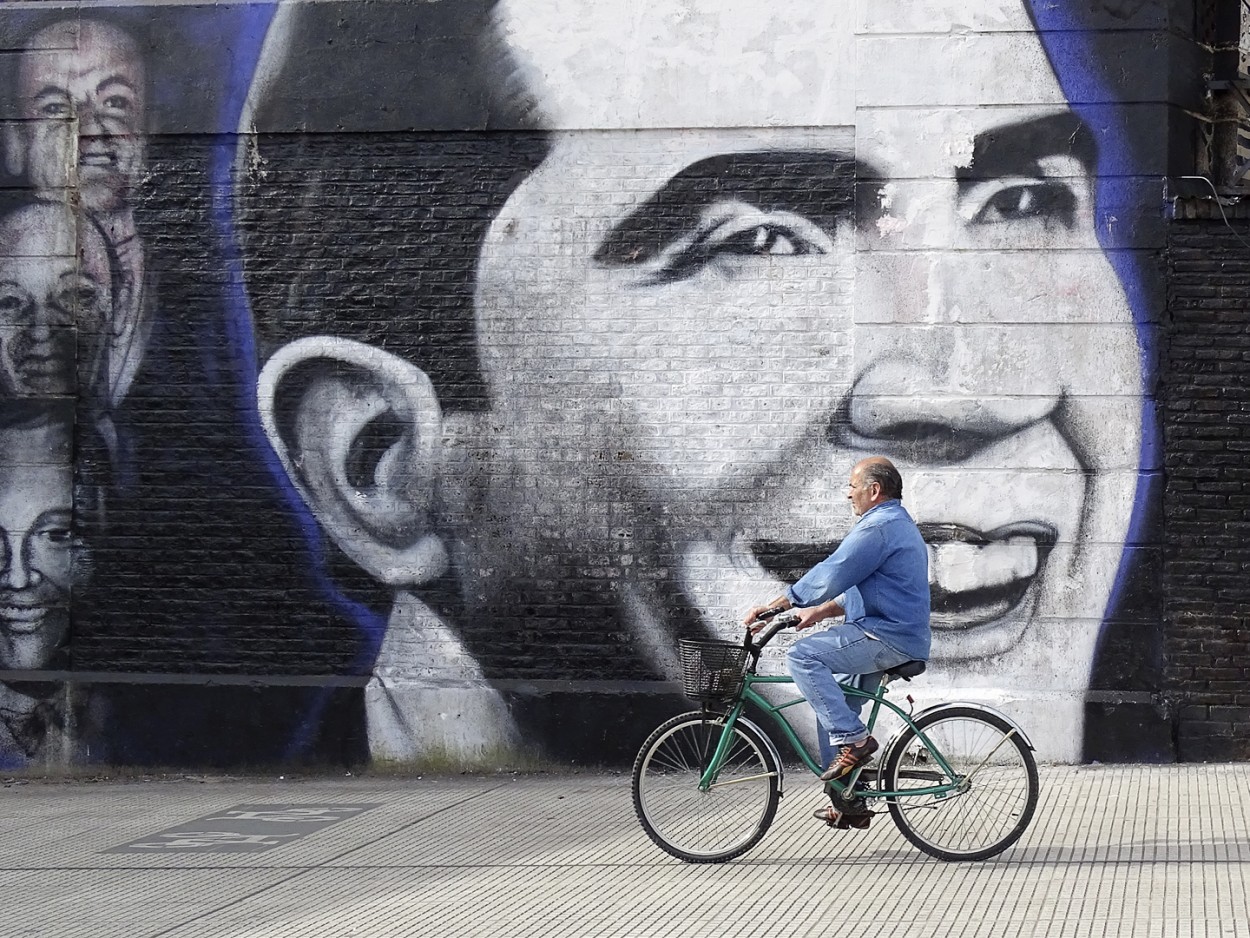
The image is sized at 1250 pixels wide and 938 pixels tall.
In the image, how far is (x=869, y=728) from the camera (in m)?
7.12

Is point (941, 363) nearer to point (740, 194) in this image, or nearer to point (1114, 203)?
point (1114, 203)

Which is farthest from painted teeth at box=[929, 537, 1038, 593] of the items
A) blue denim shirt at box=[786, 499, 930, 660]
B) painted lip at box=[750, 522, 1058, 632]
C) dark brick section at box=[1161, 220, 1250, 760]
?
blue denim shirt at box=[786, 499, 930, 660]

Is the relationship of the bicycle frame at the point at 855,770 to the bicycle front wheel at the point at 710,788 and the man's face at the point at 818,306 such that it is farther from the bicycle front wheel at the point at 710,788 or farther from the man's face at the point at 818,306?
the man's face at the point at 818,306

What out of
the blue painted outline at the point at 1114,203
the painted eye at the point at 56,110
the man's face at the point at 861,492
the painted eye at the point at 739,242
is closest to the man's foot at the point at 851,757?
the man's face at the point at 861,492

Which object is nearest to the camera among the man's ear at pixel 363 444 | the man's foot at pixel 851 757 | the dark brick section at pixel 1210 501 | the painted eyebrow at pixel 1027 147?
the man's foot at pixel 851 757

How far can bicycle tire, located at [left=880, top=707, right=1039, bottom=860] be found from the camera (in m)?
6.96

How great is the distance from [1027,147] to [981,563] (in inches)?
92.3

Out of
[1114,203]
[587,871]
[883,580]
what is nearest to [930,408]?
[1114,203]

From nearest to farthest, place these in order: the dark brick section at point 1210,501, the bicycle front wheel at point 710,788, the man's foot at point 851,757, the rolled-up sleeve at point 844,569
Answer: the rolled-up sleeve at point 844,569 → the man's foot at point 851,757 → the bicycle front wheel at point 710,788 → the dark brick section at point 1210,501

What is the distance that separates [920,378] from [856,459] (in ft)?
1.91

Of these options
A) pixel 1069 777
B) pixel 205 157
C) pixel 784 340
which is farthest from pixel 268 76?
pixel 1069 777

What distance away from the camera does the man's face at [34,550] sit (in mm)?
10250

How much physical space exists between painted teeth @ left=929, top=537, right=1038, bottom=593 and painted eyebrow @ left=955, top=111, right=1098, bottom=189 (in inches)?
80.2

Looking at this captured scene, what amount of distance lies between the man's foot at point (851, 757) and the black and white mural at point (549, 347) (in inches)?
99.1
